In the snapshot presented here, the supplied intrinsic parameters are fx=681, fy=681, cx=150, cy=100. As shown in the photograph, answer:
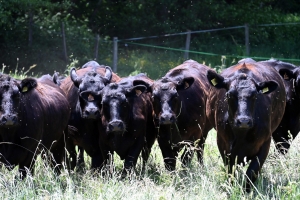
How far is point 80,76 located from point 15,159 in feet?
7.37

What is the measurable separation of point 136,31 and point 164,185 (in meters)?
20.7

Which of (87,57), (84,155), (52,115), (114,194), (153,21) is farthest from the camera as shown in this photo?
(153,21)

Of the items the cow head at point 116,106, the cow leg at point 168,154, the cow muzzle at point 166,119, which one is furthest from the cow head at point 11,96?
the cow leg at point 168,154

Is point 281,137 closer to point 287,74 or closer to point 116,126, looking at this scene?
point 287,74

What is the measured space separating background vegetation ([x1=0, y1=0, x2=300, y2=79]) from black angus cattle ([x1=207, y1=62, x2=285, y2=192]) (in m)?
14.8

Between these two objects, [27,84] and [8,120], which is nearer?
[8,120]

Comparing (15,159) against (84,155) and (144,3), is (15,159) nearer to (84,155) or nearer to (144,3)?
(84,155)

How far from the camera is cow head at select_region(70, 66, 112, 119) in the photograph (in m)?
9.63

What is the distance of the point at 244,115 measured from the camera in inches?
318

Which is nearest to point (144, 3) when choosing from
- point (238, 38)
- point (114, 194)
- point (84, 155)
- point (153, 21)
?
point (153, 21)

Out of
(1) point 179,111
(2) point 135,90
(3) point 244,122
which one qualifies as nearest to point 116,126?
(2) point 135,90

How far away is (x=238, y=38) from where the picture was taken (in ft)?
94.4

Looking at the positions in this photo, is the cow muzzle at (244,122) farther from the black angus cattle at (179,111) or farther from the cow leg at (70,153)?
the cow leg at (70,153)

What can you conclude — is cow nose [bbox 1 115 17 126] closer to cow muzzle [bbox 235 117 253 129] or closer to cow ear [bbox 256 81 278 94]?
cow muzzle [bbox 235 117 253 129]
